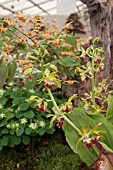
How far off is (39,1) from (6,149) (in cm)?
792

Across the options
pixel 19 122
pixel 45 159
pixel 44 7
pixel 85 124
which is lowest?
pixel 45 159

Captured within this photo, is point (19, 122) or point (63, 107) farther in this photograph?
→ point (19, 122)

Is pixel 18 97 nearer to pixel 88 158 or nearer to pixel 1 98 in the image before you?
pixel 1 98

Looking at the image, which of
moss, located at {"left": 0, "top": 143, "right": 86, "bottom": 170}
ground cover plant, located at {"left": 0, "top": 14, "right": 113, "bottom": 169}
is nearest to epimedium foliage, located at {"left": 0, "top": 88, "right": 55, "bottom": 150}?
ground cover plant, located at {"left": 0, "top": 14, "right": 113, "bottom": 169}

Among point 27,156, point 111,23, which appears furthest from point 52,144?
point 111,23

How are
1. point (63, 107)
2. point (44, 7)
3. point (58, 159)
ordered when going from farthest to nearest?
point (44, 7), point (58, 159), point (63, 107)

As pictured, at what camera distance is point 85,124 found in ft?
4.49

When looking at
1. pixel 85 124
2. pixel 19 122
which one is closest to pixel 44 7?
pixel 19 122

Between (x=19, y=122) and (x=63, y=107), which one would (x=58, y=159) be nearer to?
(x=19, y=122)

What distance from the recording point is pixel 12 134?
7.27ft

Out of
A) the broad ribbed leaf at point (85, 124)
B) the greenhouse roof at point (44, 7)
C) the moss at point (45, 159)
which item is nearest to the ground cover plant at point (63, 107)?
the broad ribbed leaf at point (85, 124)

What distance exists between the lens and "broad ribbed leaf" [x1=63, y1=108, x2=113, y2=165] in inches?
53.1

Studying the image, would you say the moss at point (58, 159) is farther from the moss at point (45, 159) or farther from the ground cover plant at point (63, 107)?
the ground cover plant at point (63, 107)

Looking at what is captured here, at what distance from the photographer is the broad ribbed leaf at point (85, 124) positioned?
1.35 meters
